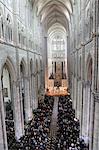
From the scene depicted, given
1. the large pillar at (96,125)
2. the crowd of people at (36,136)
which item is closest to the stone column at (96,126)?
the large pillar at (96,125)

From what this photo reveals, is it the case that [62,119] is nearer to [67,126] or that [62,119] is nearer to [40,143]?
[67,126]

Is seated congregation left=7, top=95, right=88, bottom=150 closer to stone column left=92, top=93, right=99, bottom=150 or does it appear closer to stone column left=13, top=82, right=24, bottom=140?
stone column left=13, top=82, right=24, bottom=140

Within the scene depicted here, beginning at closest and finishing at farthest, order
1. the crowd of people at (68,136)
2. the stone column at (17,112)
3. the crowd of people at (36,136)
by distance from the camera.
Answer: the crowd of people at (68,136) < the crowd of people at (36,136) < the stone column at (17,112)

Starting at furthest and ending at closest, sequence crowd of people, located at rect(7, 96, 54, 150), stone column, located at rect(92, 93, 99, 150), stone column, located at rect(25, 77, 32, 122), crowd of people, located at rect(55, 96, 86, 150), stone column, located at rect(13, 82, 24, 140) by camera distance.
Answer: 1. stone column, located at rect(25, 77, 32, 122)
2. stone column, located at rect(13, 82, 24, 140)
3. crowd of people, located at rect(7, 96, 54, 150)
4. crowd of people, located at rect(55, 96, 86, 150)
5. stone column, located at rect(92, 93, 99, 150)

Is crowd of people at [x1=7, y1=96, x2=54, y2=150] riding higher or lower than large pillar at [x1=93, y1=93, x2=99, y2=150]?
lower

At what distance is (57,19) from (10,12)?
30.4m

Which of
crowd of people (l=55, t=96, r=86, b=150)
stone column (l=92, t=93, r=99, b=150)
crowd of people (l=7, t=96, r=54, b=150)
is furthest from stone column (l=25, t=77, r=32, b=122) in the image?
stone column (l=92, t=93, r=99, b=150)

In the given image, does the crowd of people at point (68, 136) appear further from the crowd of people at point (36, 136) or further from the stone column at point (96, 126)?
the stone column at point (96, 126)

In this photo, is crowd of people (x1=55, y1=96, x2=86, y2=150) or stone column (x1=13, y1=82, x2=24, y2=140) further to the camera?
stone column (x1=13, y1=82, x2=24, y2=140)

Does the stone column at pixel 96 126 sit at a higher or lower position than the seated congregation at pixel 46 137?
higher

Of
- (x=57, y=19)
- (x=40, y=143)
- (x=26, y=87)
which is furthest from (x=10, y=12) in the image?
(x=57, y=19)

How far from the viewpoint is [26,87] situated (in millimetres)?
21719

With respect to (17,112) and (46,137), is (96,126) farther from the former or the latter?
(17,112)

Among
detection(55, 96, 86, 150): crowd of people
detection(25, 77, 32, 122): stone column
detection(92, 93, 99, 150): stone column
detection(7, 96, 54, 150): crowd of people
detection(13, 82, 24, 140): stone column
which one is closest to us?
detection(92, 93, 99, 150): stone column
